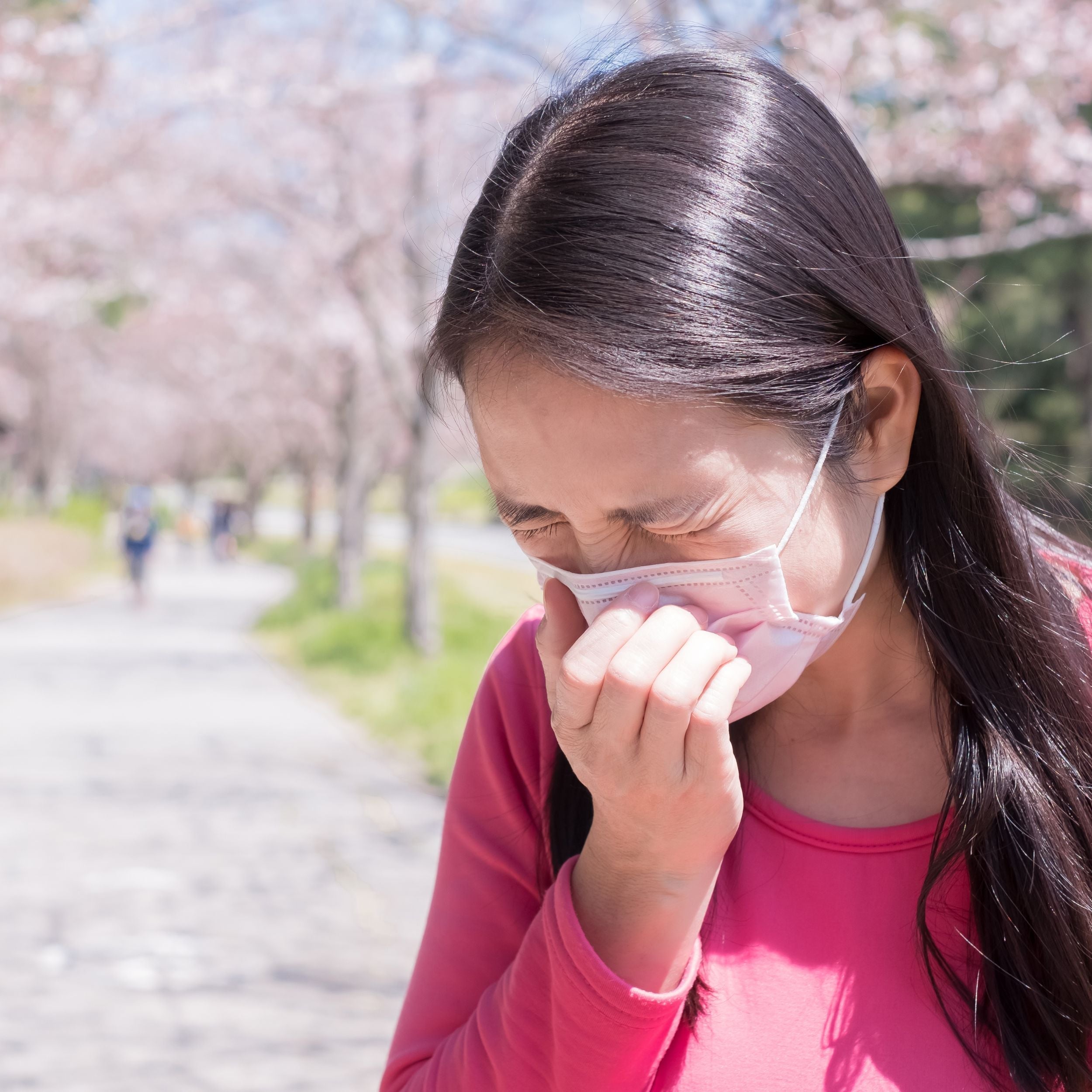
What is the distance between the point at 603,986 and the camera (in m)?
1.12

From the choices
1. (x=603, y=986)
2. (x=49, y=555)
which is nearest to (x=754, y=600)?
(x=603, y=986)

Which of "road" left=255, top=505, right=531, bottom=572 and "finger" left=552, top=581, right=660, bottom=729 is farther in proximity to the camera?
"road" left=255, top=505, right=531, bottom=572

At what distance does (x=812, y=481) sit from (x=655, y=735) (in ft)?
1.15

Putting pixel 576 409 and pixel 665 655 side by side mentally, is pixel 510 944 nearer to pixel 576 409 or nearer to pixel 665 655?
pixel 665 655

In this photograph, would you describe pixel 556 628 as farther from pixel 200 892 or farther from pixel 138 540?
pixel 138 540

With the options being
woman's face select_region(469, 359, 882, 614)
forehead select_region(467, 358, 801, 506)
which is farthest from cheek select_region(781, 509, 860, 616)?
forehead select_region(467, 358, 801, 506)

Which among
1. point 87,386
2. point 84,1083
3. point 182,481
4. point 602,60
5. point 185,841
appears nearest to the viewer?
point 602,60

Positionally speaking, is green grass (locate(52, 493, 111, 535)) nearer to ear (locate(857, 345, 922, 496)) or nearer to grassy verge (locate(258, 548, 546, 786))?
grassy verge (locate(258, 548, 546, 786))

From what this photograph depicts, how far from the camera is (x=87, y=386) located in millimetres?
33594

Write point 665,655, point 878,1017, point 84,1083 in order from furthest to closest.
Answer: point 84,1083, point 878,1017, point 665,655

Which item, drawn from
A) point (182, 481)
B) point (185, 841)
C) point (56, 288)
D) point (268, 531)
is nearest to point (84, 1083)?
point (185, 841)

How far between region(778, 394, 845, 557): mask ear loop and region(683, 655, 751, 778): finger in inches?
8.3

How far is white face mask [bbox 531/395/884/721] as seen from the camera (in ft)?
4.19

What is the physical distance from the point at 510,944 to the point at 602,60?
1062 mm
